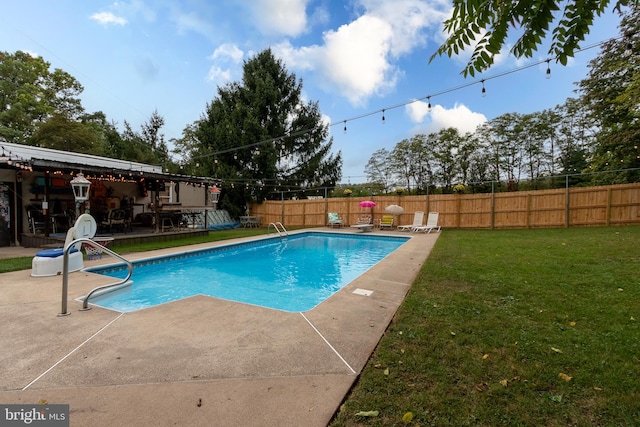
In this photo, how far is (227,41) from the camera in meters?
11.8

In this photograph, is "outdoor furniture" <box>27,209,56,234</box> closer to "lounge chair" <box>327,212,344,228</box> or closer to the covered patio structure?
the covered patio structure

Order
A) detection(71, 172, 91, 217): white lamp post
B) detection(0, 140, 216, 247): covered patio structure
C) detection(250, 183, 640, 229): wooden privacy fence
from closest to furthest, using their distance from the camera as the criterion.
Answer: detection(71, 172, 91, 217): white lamp post < detection(0, 140, 216, 247): covered patio structure < detection(250, 183, 640, 229): wooden privacy fence

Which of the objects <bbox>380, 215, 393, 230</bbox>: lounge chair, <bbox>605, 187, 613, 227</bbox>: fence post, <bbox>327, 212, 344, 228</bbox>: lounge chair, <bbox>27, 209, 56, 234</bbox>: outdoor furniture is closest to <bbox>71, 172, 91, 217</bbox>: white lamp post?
<bbox>27, 209, 56, 234</bbox>: outdoor furniture

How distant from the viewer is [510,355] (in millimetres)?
2463

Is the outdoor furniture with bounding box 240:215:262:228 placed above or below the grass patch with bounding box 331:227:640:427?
above

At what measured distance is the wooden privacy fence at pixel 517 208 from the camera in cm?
1122

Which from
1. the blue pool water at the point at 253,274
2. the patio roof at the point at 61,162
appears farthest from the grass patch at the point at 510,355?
the patio roof at the point at 61,162

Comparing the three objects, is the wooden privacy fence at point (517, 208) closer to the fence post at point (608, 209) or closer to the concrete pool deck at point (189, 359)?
the fence post at point (608, 209)

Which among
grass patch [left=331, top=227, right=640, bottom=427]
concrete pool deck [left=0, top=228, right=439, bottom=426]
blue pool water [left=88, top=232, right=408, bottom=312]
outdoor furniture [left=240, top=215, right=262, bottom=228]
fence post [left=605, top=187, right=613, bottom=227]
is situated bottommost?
blue pool water [left=88, top=232, right=408, bottom=312]

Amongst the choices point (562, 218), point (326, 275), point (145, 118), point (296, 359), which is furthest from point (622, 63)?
point (145, 118)

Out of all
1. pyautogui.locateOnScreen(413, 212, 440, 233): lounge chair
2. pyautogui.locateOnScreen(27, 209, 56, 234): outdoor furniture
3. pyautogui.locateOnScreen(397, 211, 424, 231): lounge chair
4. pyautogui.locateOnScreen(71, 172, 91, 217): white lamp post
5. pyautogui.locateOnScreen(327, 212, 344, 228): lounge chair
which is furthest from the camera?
pyautogui.locateOnScreen(327, 212, 344, 228): lounge chair

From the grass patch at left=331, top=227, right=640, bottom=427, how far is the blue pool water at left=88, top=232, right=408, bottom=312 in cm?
246

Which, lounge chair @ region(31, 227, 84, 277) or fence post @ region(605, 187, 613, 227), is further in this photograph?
fence post @ region(605, 187, 613, 227)

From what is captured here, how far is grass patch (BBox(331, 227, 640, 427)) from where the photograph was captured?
180cm
